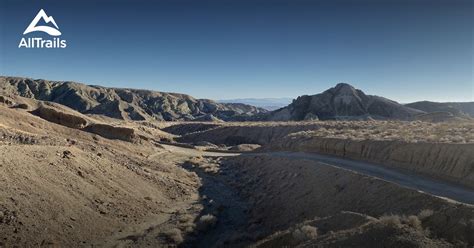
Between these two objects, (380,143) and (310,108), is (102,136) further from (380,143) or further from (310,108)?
(310,108)

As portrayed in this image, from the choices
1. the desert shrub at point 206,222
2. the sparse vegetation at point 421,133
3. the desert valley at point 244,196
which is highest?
the sparse vegetation at point 421,133

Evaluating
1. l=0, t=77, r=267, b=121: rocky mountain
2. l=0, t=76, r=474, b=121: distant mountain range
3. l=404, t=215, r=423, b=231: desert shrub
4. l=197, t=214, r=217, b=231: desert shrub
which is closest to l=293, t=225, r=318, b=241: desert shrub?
l=404, t=215, r=423, b=231: desert shrub

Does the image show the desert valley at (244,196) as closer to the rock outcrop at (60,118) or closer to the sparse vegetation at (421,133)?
the sparse vegetation at (421,133)

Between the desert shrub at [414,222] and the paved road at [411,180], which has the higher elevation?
the desert shrub at [414,222]

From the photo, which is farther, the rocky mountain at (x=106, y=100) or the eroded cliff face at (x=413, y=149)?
the rocky mountain at (x=106, y=100)

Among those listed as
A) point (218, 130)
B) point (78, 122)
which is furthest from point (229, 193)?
point (218, 130)

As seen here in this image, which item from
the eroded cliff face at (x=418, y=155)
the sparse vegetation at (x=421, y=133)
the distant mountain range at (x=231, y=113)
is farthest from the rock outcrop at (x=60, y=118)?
the distant mountain range at (x=231, y=113)

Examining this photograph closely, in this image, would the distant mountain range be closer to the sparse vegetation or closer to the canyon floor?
the sparse vegetation

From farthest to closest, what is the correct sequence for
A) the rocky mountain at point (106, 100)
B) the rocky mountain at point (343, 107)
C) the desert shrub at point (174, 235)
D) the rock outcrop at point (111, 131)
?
the rocky mountain at point (106, 100) < the rocky mountain at point (343, 107) < the rock outcrop at point (111, 131) < the desert shrub at point (174, 235)
